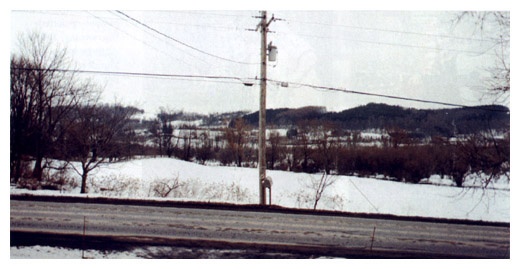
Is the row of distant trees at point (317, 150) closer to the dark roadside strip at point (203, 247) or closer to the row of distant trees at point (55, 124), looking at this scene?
the row of distant trees at point (55, 124)

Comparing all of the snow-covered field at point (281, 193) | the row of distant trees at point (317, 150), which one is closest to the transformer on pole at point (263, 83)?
the snow-covered field at point (281, 193)

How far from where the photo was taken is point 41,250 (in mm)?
5965

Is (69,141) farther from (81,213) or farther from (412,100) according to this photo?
(412,100)

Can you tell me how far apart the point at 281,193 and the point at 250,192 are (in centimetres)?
243

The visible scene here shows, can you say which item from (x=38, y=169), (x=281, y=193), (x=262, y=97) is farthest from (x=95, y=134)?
(x=281, y=193)

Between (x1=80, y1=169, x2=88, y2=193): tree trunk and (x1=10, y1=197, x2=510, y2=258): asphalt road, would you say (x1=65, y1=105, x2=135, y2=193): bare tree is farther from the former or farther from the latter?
(x1=10, y1=197, x2=510, y2=258): asphalt road

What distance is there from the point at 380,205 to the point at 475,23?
9053mm

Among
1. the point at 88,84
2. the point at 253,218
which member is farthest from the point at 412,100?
the point at 88,84

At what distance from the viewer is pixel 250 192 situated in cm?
1246

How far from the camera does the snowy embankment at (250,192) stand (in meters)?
9.92

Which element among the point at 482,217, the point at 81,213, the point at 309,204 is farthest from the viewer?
the point at 309,204

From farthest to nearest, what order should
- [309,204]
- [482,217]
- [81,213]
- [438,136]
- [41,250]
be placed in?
[309,204]
[438,136]
[482,217]
[81,213]
[41,250]

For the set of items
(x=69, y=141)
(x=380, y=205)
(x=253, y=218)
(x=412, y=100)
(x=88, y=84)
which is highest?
(x=88, y=84)

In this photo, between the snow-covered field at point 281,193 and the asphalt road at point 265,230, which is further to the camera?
the snow-covered field at point 281,193
